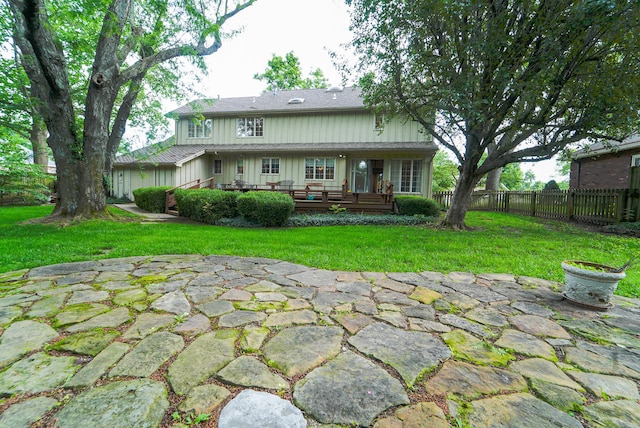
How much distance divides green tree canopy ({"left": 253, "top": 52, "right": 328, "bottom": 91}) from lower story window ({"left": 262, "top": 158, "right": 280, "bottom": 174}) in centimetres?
1492

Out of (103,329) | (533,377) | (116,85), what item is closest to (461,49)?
(533,377)

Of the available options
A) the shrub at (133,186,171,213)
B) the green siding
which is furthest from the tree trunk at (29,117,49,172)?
the green siding

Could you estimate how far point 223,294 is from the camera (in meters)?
3.07

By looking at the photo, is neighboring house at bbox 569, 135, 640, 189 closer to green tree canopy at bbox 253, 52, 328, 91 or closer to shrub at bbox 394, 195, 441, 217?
shrub at bbox 394, 195, 441, 217

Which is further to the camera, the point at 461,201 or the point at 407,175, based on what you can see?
the point at 407,175

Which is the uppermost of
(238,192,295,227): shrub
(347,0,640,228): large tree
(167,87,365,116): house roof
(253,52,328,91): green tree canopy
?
(253,52,328,91): green tree canopy

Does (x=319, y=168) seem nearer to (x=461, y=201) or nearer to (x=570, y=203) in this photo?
(x=461, y=201)

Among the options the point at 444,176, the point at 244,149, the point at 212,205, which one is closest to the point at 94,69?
the point at 212,205

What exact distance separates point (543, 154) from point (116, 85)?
13.2 metres

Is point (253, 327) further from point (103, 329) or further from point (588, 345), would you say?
point (588, 345)

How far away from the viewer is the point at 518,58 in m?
6.87

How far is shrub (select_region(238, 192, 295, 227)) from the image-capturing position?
340 inches

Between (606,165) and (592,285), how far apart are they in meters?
14.7

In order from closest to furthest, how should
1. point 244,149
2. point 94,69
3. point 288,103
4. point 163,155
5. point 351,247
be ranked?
point 351,247 → point 94,69 → point 244,149 → point 163,155 → point 288,103
